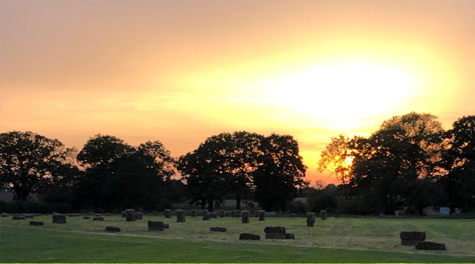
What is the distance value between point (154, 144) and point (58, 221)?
55314 mm

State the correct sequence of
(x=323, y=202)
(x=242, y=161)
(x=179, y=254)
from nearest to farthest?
(x=179, y=254)
(x=323, y=202)
(x=242, y=161)

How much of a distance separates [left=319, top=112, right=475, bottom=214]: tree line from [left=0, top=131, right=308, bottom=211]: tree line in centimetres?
1376

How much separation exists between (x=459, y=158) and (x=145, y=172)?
51839mm

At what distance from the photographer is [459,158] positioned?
2896 inches

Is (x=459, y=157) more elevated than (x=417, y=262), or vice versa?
(x=459, y=157)

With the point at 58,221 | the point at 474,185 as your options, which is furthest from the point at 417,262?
the point at 474,185

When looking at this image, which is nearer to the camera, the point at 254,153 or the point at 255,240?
the point at 255,240

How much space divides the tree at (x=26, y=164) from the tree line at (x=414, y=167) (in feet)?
175

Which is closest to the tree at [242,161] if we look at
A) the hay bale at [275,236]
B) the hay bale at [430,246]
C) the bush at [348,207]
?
the bush at [348,207]

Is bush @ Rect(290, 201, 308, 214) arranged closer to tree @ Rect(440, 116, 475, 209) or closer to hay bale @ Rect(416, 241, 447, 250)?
tree @ Rect(440, 116, 475, 209)

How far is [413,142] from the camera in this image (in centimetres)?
7700

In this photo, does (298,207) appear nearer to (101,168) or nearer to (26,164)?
(101,168)

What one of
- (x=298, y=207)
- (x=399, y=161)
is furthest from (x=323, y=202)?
(x=399, y=161)

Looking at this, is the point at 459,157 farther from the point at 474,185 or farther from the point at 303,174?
the point at 303,174
